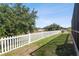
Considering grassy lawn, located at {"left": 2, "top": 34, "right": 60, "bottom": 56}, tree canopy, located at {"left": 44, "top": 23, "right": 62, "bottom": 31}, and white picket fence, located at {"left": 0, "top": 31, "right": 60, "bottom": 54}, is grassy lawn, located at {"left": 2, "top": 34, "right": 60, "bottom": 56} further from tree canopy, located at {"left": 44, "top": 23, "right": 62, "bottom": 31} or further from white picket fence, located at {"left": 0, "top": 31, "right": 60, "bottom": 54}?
tree canopy, located at {"left": 44, "top": 23, "right": 62, "bottom": 31}

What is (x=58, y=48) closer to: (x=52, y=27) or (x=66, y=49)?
(x=66, y=49)

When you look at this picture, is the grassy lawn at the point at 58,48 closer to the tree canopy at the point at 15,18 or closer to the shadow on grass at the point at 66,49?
the shadow on grass at the point at 66,49

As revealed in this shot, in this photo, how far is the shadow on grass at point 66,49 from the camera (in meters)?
4.35

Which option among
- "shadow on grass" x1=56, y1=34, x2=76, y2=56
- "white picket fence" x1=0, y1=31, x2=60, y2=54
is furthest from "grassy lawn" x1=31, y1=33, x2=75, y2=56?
"white picket fence" x1=0, y1=31, x2=60, y2=54

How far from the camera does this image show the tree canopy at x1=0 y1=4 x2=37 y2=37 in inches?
178

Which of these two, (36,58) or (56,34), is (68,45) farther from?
(36,58)

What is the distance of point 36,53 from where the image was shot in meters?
4.38

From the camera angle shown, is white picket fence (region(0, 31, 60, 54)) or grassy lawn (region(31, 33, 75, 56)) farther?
white picket fence (region(0, 31, 60, 54))

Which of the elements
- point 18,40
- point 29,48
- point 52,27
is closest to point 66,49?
point 52,27

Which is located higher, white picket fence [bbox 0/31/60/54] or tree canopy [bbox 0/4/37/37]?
tree canopy [bbox 0/4/37/37]

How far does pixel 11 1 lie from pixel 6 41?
38.8 inches

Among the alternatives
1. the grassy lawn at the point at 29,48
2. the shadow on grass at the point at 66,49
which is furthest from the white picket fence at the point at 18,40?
the shadow on grass at the point at 66,49

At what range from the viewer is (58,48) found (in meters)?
4.53

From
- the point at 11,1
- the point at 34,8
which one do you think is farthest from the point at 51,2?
the point at 11,1
